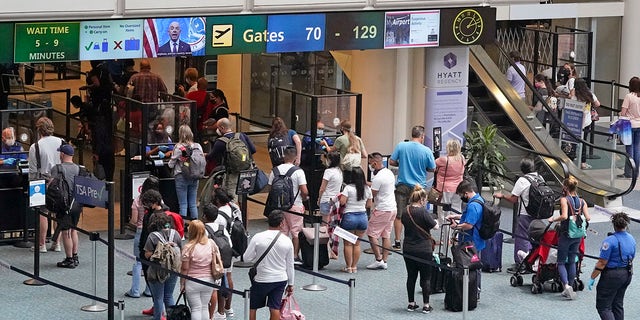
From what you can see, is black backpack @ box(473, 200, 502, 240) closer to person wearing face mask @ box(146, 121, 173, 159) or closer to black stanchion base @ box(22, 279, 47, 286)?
person wearing face mask @ box(146, 121, 173, 159)

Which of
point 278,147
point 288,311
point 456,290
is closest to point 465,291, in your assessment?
point 456,290

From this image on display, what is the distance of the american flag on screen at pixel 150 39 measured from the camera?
18281 millimetres

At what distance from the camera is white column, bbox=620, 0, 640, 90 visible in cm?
3016

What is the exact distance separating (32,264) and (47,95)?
673 centimetres

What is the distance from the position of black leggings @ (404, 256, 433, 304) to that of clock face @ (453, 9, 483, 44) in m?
5.82

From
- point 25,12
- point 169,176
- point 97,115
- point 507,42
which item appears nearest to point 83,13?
point 25,12

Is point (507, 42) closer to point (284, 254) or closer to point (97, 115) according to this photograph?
point (97, 115)

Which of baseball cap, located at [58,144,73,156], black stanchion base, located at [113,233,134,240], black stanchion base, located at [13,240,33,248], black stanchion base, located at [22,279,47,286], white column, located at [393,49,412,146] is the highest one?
white column, located at [393,49,412,146]

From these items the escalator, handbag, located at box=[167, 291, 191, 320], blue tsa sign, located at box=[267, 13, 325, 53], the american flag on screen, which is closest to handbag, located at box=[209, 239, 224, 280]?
handbag, located at box=[167, 291, 191, 320]

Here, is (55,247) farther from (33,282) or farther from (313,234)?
(313,234)

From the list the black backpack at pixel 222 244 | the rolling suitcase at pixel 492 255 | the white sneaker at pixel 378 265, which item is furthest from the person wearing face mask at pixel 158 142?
the black backpack at pixel 222 244

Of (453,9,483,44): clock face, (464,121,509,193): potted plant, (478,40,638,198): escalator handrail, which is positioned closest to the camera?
(453,9,483,44): clock face

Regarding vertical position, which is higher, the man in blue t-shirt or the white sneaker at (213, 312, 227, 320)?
the man in blue t-shirt

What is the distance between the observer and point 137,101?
18750 millimetres
